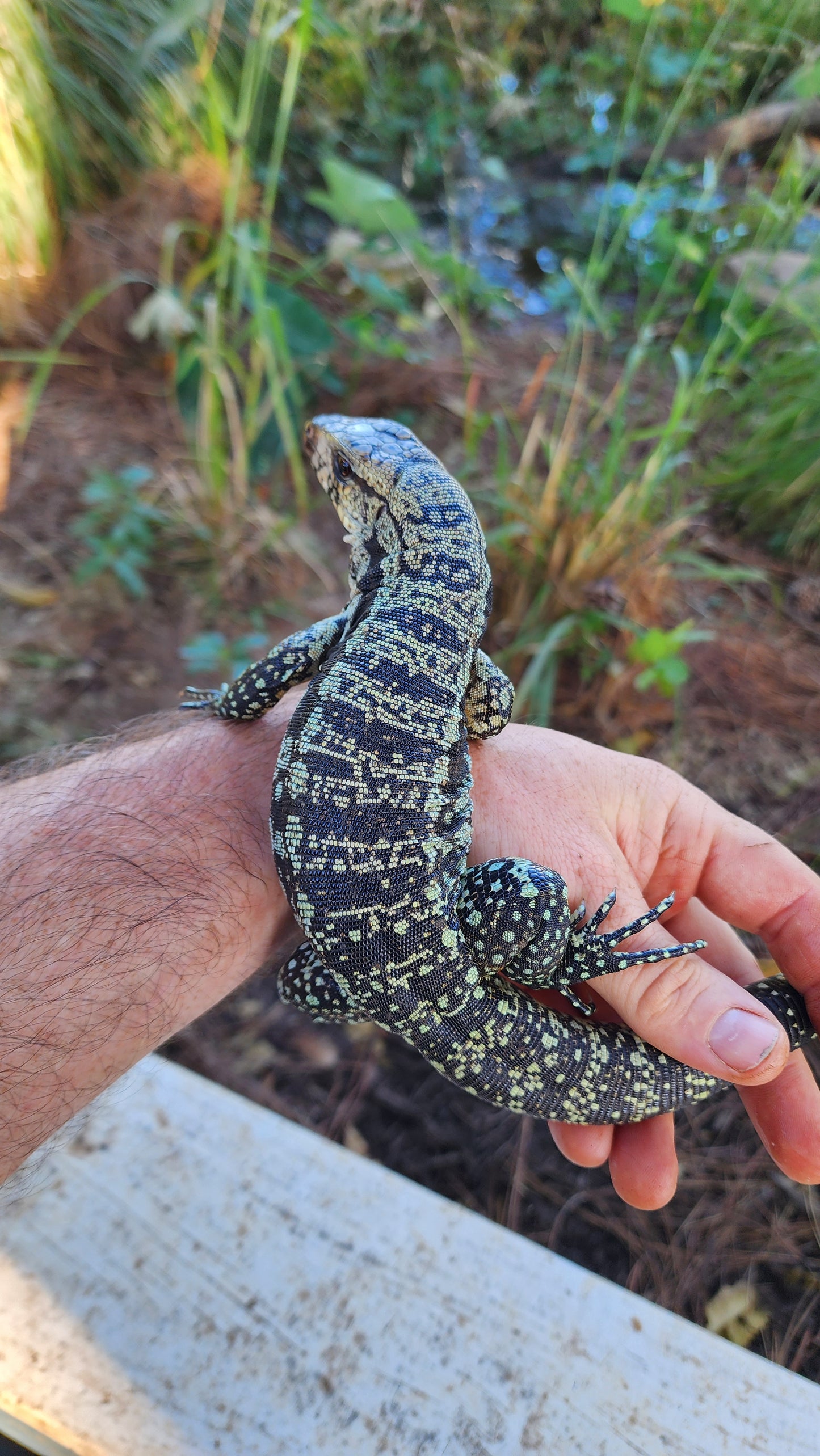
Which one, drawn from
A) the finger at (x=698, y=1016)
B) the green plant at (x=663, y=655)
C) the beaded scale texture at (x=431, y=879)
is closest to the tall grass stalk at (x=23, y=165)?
the beaded scale texture at (x=431, y=879)

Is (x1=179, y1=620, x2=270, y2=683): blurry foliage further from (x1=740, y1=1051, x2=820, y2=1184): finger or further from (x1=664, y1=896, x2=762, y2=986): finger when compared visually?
(x1=740, y1=1051, x2=820, y2=1184): finger

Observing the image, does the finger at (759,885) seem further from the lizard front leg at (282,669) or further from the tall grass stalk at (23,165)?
the tall grass stalk at (23,165)

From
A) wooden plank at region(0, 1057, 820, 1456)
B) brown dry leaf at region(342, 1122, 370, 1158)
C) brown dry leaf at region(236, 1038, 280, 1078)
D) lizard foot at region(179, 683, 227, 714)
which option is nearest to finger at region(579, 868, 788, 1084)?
wooden plank at region(0, 1057, 820, 1456)

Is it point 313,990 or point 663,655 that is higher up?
point 663,655

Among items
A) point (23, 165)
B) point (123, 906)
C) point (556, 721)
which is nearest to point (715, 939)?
point (556, 721)

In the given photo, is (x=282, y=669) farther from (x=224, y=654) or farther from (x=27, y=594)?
(x=27, y=594)

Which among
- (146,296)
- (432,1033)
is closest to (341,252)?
(146,296)

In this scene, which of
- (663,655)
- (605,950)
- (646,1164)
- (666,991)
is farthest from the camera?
(663,655)
